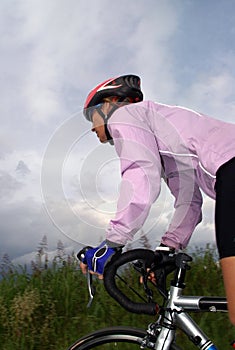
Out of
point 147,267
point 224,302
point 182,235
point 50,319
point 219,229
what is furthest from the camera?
point 50,319

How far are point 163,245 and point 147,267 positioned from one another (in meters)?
0.32

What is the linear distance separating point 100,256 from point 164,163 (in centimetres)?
70

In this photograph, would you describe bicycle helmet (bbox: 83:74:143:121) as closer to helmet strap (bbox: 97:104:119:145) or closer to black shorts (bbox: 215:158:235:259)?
helmet strap (bbox: 97:104:119:145)

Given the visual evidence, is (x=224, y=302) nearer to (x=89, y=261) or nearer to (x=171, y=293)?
(x=171, y=293)

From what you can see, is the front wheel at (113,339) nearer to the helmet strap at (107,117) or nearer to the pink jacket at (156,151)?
the pink jacket at (156,151)

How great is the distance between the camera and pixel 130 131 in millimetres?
2854

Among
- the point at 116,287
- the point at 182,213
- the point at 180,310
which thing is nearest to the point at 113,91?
the point at 182,213

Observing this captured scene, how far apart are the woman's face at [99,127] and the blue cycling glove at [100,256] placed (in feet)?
2.11

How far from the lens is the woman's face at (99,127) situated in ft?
10.2

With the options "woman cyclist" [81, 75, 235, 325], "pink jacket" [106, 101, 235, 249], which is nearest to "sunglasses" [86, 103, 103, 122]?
"woman cyclist" [81, 75, 235, 325]

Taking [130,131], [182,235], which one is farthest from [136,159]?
[182,235]

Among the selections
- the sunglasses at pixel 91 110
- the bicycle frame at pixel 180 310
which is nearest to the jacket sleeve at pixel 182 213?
the bicycle frame at pixel 180 310

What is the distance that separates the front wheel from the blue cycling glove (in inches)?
21.6

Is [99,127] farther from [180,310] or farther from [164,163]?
[180,310]
